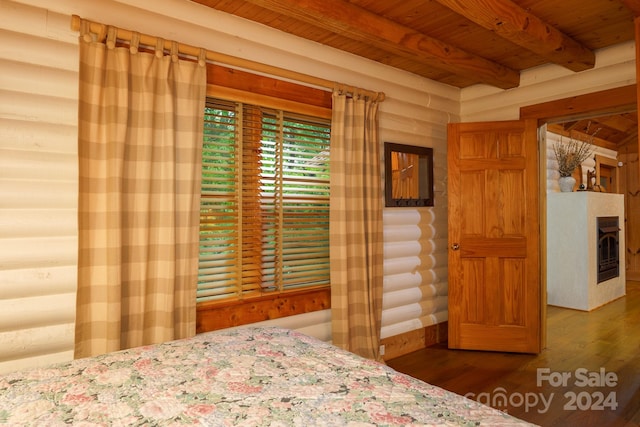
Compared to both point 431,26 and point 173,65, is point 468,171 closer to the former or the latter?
point 431,26

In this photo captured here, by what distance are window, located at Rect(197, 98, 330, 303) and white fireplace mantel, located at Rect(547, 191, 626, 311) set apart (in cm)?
393

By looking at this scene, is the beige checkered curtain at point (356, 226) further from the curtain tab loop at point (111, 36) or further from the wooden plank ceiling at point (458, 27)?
the curtain tab loop at point (111, 36)

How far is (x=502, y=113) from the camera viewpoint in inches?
159

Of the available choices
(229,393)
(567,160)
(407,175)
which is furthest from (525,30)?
(567,160)

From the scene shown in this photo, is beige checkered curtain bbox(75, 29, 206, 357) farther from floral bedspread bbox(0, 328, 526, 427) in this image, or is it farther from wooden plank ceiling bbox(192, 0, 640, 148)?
wooden plank ceiling bbox(192, 0, 640, 148)

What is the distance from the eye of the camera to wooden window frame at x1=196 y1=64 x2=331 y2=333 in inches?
102

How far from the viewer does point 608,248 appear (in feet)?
19.1

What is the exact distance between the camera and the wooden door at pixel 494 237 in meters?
3.68

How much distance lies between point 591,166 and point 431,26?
5.48m

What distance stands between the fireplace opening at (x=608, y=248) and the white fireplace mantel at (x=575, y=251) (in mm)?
119

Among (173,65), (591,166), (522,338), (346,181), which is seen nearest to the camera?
(173,65)

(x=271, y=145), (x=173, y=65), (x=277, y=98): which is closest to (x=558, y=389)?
(x=271, y=145)

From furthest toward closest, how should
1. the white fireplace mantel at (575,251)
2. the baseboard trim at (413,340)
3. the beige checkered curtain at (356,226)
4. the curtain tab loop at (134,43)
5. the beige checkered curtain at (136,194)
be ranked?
the white fireplace mantel at (575,251) → the baseboard trim at (413,340) → the beige checkered curtain at (356,226) → the curtain tab loop at (134,43) → the beige checkered curtain at (136,194)

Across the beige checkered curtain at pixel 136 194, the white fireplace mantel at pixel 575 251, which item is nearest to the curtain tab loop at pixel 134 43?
the beige checkered curtain at pixel 136 194
